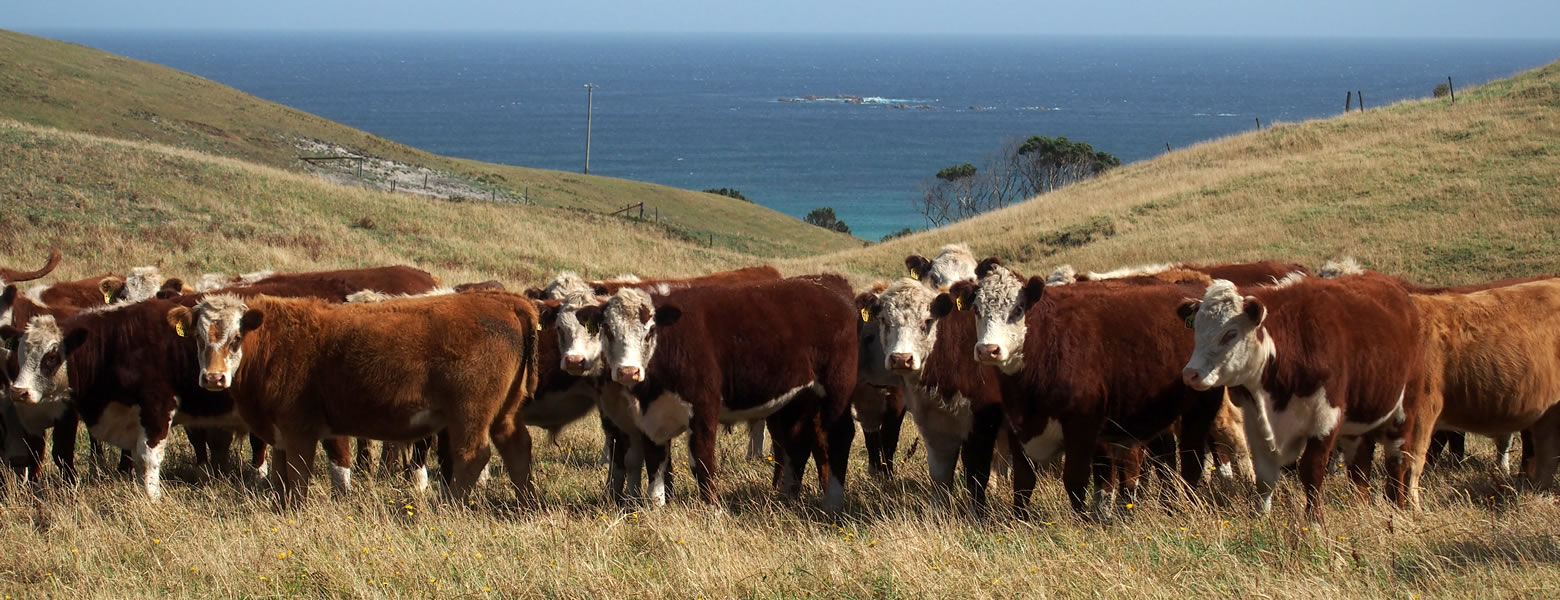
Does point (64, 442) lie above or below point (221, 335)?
below

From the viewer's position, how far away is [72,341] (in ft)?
34.1

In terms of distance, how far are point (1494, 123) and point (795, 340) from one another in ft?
127

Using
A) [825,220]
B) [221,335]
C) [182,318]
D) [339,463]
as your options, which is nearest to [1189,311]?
[339,463]

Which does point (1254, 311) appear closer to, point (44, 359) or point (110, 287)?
point (44, 359)

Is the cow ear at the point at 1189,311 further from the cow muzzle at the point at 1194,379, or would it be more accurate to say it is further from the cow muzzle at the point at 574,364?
the cow muzzle at the point at 574,364

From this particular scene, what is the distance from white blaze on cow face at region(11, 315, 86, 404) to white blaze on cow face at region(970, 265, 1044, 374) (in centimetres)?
693

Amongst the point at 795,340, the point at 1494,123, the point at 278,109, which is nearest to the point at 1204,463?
the point at 795,340

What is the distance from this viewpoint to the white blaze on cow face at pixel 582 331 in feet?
31.5

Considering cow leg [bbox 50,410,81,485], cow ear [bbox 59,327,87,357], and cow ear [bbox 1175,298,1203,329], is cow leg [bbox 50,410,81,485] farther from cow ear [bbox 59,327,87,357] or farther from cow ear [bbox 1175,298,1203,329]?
cow ear [bbox 1175,298,1203,329]

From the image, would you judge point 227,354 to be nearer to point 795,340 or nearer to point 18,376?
point 18,376

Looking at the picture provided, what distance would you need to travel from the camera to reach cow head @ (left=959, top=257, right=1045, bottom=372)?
8625mm

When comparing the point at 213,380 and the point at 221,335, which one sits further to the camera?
the point at 221,335

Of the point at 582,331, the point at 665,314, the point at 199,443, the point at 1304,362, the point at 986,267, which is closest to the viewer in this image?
the point at 1304,362

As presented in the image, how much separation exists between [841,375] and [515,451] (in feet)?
8.25
